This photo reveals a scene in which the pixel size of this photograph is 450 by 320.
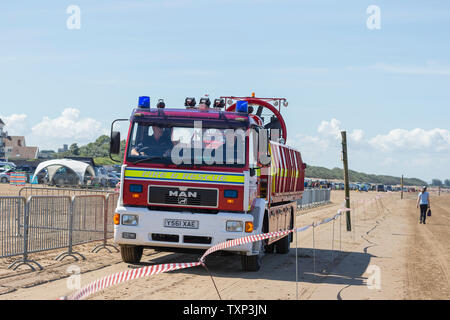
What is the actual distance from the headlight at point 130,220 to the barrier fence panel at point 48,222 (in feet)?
6.41

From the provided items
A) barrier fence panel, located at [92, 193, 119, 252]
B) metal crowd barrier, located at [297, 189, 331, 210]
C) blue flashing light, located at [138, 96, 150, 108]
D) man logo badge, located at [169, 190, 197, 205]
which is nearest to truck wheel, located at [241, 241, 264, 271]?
man logo badge, located at [169, 190, 197, 205]

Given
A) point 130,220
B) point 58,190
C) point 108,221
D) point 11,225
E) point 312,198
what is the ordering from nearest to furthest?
point 130,220, point 11,225, point 108,221, point 58,190, point 312,198

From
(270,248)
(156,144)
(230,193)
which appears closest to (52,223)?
(156,144)

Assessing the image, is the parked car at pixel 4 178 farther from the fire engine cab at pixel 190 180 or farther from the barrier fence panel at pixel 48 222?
the fire engine cab at pixel 190 180

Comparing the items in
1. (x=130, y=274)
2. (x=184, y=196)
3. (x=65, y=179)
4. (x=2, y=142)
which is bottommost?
(x=130, y=274)

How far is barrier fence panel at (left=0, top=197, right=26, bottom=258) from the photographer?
11.3m

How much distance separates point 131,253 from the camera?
1175cm

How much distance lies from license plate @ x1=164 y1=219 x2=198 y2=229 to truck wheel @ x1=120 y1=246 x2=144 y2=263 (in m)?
1.27

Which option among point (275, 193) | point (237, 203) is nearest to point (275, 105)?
point (275, 193)

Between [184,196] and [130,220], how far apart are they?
1.08 metres

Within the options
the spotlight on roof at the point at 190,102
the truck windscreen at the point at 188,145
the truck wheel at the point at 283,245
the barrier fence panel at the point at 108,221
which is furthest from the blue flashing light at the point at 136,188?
the truck wheel at the point at 283,245

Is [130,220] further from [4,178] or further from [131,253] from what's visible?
[4,178]

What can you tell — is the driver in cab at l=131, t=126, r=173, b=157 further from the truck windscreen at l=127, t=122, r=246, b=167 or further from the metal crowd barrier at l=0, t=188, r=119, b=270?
the metal crowd barrier at l=0, t=188, r=119, b=270

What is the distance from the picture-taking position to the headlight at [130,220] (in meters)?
11.0
